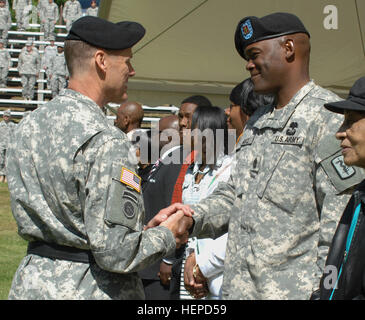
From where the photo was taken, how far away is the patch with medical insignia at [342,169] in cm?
247

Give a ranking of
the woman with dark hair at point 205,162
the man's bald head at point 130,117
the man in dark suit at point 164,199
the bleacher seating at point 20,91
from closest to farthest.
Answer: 1. the woman with dark hair at point 205,162
2. the man in dark suit at point 164,199
3. the man's bald head at point 130,117
4. the bleacher seating at point 20,91

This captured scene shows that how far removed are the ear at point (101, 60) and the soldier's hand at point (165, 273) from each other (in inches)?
85.2

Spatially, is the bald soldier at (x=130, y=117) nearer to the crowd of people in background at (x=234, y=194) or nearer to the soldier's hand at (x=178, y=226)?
the crowd of people in background at (x=234, y=194)

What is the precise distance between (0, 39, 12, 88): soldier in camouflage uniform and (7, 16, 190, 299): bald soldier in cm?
2188

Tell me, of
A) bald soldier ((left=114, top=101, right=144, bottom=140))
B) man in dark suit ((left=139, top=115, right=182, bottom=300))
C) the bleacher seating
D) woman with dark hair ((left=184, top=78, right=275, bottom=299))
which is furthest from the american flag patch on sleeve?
the bleacher seating

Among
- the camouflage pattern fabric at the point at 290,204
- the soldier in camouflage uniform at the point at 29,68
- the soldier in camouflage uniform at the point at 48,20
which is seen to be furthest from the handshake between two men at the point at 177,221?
the soldier in camouflage uniform at the point at 48,20

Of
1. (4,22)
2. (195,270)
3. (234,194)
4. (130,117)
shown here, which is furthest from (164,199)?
(4,22)

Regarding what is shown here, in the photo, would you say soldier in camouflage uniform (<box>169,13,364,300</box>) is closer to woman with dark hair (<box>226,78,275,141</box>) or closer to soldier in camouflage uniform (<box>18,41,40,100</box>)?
woman with dark hair (<box>226,78,275,141</box>)

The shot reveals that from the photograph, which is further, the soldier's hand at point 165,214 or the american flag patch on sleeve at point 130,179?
the soldier's hand at point 165,214

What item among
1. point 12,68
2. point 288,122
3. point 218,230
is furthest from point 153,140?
point 12,68

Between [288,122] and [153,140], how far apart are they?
A: 3022 mm

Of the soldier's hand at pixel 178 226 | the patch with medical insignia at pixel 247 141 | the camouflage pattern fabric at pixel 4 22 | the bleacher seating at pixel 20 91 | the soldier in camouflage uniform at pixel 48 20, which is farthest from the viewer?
the soldier in camouflage uniform at pixel 48 20

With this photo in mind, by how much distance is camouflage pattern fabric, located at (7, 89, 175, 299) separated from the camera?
2.28 meters
